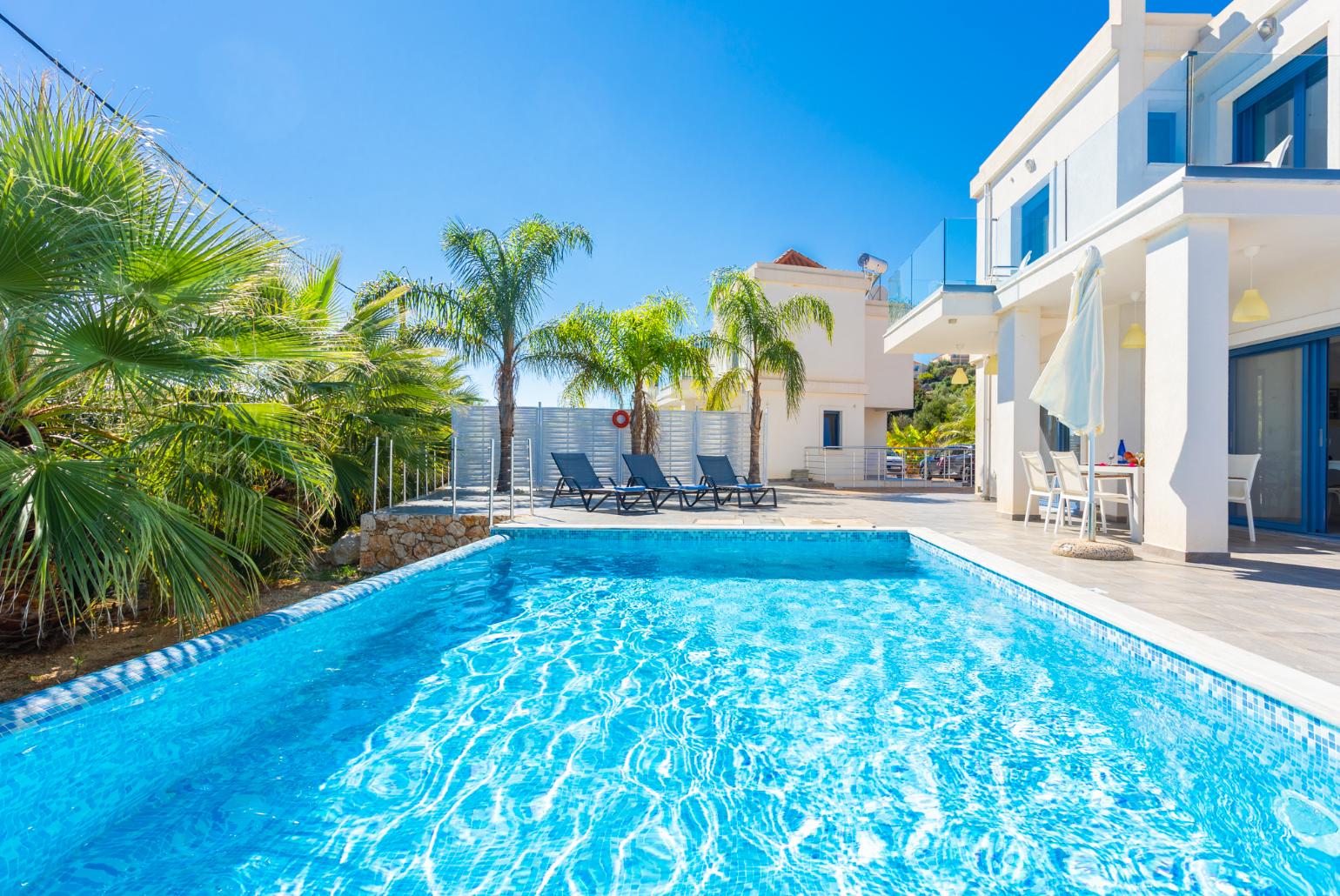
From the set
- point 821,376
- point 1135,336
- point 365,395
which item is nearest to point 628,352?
point 365,395

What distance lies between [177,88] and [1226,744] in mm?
18427

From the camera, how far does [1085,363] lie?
651cm

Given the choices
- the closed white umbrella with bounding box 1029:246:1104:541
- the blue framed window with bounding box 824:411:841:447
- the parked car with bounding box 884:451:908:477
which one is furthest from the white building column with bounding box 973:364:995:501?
the parked car with bounding box 884:451:908:477

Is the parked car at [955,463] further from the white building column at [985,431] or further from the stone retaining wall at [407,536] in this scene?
the stone retaining wall at [407,536]

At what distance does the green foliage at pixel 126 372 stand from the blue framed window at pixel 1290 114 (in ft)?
33.9

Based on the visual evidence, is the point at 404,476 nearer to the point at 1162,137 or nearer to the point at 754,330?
the point at 754,330

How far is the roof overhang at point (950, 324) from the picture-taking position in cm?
1012

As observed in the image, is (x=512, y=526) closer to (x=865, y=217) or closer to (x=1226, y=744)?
(x=1226, y=744)

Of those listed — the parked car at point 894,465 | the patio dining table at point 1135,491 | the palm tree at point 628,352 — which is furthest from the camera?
the parked car at point 894,465

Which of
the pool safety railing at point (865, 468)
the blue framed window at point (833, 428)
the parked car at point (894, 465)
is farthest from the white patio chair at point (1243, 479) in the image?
the parked car at point (894, 465)

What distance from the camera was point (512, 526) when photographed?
27.5 feet

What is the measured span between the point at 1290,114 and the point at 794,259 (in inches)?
615

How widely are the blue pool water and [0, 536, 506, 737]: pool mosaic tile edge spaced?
0.18ft

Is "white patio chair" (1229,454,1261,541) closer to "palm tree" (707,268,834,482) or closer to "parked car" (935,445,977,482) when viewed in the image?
"palm tree" (707,268,834,482)
